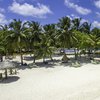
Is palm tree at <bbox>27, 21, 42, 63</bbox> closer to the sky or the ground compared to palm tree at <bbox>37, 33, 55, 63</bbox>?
closer to the sky

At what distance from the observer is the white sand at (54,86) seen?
19.8 metres

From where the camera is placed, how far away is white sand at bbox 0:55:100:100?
64.9ft

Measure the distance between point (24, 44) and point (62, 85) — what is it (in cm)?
1499

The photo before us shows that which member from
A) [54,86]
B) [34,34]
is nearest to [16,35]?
[34,34]

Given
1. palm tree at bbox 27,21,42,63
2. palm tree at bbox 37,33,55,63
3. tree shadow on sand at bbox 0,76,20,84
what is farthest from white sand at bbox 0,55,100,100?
palm tree at bbox 27,21,42,63

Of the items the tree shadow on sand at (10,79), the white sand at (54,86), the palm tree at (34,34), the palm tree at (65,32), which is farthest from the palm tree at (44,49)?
the tree shadow on sand at (10,79)

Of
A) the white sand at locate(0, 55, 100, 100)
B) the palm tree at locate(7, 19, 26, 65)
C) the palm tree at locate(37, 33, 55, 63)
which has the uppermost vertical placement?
the palm tree at locate(7, 19, 26, 65)

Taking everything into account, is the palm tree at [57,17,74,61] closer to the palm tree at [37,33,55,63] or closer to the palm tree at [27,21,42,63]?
the palm tree at [37,33,55,63]

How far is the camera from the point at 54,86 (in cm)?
2311

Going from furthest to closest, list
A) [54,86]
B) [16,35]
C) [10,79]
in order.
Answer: [16,35]
[10,79]
[54,86]

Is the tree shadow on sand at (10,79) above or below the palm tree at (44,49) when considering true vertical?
below

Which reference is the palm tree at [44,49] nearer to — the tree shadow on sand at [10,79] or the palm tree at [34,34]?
the palm tree at [34,34]

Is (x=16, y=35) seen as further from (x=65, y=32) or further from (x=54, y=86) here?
(x=54, y=86)

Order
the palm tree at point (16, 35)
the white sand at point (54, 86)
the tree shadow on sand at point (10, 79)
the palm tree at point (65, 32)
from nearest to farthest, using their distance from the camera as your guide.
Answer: the white sand at point (54, 86)
the tree shadow on sand at point (10, 79)
the palm tree at point (16, 35)
the palm tree at point (65, 32)
